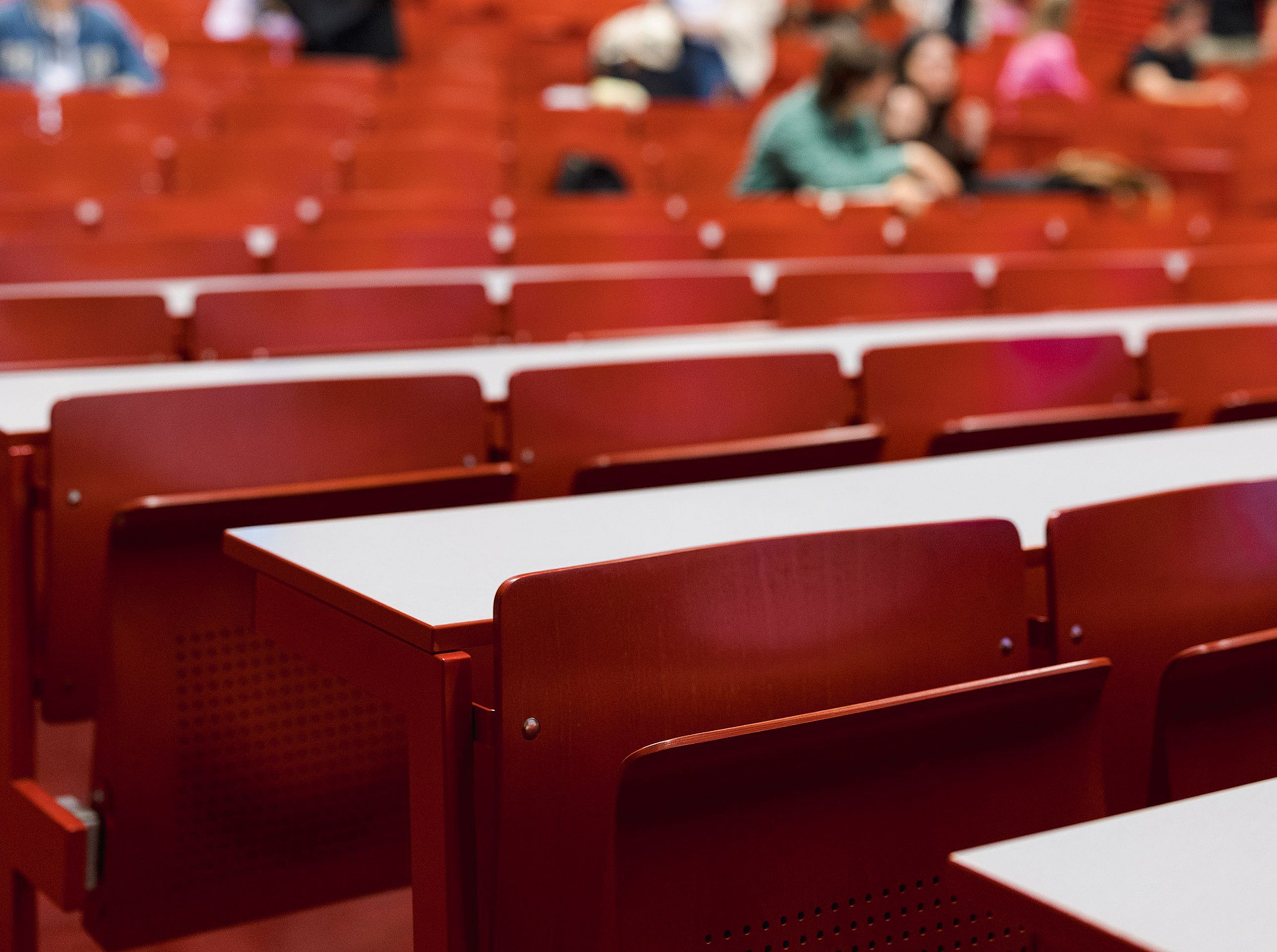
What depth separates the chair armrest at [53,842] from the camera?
123 cm

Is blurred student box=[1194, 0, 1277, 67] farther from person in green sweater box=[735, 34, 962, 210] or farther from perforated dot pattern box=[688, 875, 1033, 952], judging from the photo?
perforated dot pattern box=[688, 875, 1033, 952]

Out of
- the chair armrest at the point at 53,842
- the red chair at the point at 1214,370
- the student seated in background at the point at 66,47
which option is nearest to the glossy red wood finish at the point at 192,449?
the chair armrest at the point at 53,842

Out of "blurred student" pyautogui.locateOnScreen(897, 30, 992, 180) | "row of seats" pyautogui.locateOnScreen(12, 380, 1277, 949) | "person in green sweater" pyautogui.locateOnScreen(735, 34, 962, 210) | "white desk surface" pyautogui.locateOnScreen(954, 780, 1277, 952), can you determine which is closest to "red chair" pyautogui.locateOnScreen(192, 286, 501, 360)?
"row of seats" pyautogui.locateOnScreen(12, 380, 1277, 949)

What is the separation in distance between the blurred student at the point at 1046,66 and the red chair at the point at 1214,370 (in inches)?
162

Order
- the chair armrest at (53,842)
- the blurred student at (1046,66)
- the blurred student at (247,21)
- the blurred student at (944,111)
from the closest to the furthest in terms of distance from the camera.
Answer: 1. the chair armrest at (53,842)
2. the blurred student at (944,111)
3. the blurred student at (1046,66)
4. the blurred student at (247,21)

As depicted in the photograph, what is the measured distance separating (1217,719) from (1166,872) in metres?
0.44

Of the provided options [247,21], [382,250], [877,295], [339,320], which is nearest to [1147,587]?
[339,320]

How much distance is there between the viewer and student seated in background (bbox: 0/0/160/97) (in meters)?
4.76

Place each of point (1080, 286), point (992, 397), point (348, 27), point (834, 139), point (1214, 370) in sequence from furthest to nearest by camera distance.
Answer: point (348, 27)
point (834, 139)
point (1080, 286)
point (1214, 370)
point (992, 397)

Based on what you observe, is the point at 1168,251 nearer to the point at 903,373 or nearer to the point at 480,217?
the point at 480,217

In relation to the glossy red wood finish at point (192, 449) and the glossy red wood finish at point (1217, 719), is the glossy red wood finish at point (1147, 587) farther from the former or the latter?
the glossy red wood finish at point (192, 449)

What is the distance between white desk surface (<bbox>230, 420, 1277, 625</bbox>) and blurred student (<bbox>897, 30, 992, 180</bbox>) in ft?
11.4

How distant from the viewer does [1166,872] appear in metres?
0.60

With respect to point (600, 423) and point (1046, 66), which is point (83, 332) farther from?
point (1046, 66)
